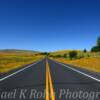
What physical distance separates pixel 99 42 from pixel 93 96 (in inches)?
3520

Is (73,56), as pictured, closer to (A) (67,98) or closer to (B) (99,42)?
(B) (99,42)

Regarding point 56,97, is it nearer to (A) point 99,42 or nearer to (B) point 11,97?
(B) point 11,97

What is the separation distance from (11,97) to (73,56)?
7117 cm

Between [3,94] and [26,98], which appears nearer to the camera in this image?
[26,98]

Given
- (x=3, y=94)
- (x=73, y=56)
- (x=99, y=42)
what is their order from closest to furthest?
(x=3, y=94), (x=73, y=56), (x=99, y=42)

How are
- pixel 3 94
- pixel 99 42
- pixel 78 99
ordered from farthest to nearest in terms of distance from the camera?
pixel 99 42 < pixel 3 94 < pixel 78 99

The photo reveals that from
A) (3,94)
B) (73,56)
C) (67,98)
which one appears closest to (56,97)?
(67,98)

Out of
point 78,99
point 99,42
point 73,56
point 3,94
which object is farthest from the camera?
point 99,42

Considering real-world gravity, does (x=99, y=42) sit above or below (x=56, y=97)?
above

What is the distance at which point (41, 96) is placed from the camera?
29.7 ft

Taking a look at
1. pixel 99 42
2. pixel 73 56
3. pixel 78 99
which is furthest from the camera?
pixel 99 42

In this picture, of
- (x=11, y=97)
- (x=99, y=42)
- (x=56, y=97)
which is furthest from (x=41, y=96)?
(x=99, y=42)

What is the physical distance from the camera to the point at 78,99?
852 centimetres

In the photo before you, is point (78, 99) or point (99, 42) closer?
point (78, 99)
